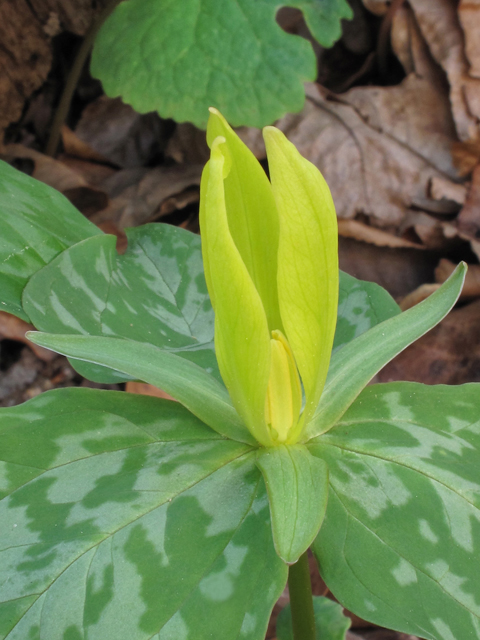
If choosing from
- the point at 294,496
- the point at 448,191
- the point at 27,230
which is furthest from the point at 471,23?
the point at 294,496

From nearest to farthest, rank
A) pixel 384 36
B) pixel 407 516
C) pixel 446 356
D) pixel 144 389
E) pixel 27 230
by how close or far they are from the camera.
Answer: pixel 407 516, pixel 27 230, pixel 144 389, pixel 446 356, pixel 384 36

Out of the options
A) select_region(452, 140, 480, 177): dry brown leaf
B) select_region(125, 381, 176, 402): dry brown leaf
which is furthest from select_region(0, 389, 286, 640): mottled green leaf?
select_region(452, 140, 480, 177): dry brown leaf

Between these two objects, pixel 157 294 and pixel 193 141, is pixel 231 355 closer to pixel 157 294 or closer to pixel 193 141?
pixel 157 294

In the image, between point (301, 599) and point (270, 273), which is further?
point (301, 599)

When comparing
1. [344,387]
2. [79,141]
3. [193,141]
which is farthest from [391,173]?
[344,387]

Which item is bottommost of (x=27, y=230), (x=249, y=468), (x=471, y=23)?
(x=471, y=23)

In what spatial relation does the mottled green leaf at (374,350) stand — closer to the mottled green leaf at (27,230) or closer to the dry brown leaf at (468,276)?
the mottled green leaf at (27,230)

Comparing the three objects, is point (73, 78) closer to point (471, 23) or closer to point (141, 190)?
point (141, 190)

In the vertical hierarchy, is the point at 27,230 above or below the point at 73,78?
above

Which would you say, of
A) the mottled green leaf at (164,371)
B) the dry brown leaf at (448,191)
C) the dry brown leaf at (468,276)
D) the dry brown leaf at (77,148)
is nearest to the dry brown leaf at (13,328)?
the dry brown leaf at (77,148)
